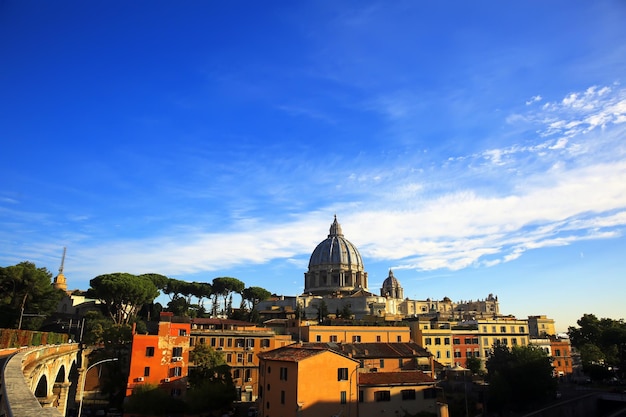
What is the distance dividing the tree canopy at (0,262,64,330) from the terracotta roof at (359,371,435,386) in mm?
45523

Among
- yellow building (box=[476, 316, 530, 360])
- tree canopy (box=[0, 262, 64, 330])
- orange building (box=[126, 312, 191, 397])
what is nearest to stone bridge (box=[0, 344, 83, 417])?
orange building (box=[126, 312, 191, 397])

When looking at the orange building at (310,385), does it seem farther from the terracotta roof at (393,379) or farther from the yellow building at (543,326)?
the yellow building at (543,326)

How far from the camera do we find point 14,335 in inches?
1275

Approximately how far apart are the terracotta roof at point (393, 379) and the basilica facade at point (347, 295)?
7467cm

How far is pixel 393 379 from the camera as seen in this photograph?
43.3m

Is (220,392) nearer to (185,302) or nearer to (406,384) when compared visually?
(406,384)

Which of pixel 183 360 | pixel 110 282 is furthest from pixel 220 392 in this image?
pixel 110 282

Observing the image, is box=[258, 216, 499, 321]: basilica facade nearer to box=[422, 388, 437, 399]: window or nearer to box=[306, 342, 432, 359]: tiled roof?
box=[306, 342, 432, 359]: tiled roof

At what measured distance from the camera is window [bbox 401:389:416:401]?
42616mm

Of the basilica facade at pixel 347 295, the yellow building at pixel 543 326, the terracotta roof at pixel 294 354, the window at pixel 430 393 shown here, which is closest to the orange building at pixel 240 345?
the terracotta roof at pixel 294 354

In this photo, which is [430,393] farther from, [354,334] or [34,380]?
[34,380]

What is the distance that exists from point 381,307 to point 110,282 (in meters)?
68.3

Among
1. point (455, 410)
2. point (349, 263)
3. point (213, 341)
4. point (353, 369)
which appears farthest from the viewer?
point (349, 263)

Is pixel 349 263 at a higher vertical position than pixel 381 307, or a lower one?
higher
